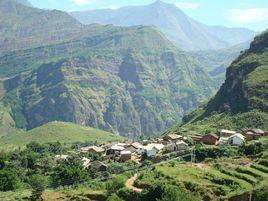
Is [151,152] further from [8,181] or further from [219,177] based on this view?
[219,177]

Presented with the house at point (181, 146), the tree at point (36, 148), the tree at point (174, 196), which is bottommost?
the tree at point (36, 148)

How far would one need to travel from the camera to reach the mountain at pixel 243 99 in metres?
147

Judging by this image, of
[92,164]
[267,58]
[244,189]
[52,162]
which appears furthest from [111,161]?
[267,58]

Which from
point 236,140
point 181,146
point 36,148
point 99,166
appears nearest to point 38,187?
point 99,166

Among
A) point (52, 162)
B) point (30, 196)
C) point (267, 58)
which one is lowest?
point (52, 162)

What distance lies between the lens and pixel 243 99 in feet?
546

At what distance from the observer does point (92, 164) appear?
10169cm

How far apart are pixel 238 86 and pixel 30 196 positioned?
118885 millimetres

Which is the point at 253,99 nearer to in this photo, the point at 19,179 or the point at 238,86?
the point at 238,86

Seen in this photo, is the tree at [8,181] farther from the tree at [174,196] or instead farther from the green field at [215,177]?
the tree at [174,196]

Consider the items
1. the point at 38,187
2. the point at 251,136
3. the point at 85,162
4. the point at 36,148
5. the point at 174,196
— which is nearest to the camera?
the point at 174,196

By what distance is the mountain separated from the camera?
147 meters

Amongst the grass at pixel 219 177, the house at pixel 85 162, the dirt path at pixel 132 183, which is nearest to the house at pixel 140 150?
the house at pixel 85 162

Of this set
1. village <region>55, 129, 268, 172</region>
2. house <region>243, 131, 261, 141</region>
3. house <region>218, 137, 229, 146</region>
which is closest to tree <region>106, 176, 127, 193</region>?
village <region>55, 129, 268, 172</region>
